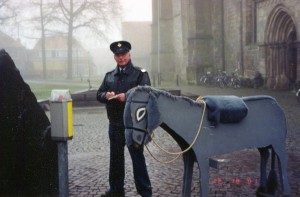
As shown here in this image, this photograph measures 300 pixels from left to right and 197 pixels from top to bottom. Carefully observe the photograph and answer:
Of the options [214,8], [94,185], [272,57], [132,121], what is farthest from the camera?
[214,8]

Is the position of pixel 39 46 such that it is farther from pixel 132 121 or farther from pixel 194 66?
pixel 132 121

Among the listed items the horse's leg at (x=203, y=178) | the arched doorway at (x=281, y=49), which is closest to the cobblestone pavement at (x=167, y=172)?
the horse's leg at (x=203, y=178)

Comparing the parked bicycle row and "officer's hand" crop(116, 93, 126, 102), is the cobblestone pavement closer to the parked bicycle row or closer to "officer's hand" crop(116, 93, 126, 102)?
"officer's hand" crop(116, 93, 126, 102)

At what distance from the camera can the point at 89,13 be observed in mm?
47375

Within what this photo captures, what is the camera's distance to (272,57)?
2330 centimetres

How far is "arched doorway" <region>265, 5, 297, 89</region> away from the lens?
885 inches

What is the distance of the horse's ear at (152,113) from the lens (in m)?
3.74

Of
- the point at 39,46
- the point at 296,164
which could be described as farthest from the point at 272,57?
the point at 39,46

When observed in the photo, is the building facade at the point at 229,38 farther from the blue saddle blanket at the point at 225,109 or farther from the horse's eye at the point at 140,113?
the horse's eye at the point at 140,113

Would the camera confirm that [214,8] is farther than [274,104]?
Yes

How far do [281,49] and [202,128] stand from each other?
2014 cm

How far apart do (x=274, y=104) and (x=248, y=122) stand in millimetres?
457

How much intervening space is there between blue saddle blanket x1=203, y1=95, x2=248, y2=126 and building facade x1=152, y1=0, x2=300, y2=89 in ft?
57.6

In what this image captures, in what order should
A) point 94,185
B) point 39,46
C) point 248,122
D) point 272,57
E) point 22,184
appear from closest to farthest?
point 248,122, point 22,184, point 94,185, point 272,57, point 39,46
